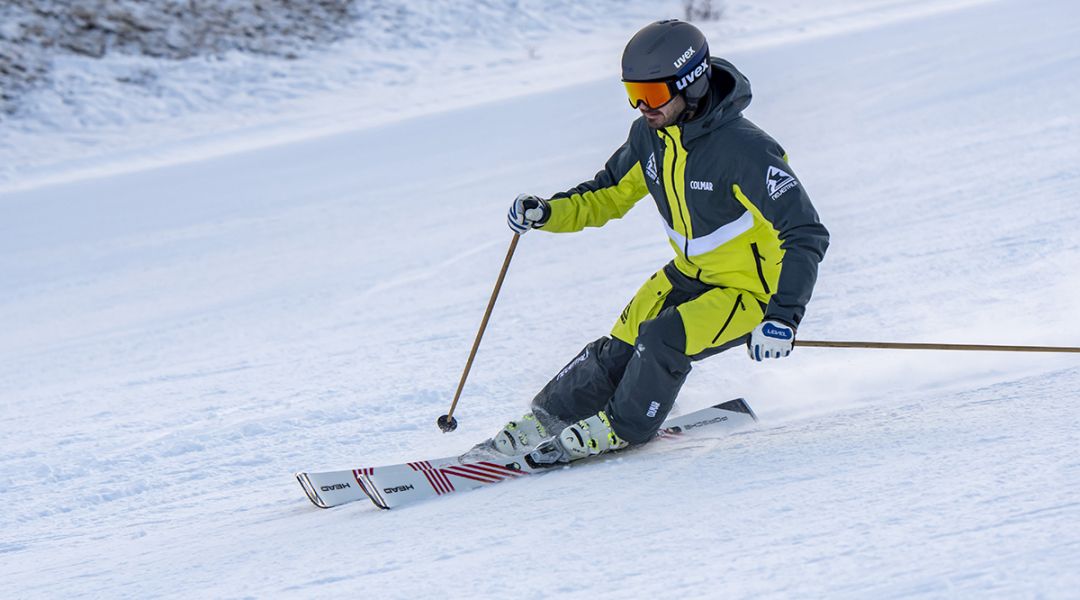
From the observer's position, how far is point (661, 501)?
120 inches

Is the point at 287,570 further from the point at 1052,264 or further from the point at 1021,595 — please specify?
the point at 1052,264

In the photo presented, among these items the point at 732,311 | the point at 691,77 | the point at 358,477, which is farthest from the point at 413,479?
the point at 691,77

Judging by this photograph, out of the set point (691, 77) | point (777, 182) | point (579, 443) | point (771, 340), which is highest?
point (691, 77)

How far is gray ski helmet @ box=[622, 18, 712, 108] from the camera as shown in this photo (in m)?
3.43

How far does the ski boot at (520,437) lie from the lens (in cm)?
382

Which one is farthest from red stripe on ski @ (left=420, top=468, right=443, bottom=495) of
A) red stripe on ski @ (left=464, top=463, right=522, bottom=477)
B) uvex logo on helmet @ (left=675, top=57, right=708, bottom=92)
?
uvex logo on helmet @ (left=675, top=57, right=708, bottom=92)

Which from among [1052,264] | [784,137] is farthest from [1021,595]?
[784,137]

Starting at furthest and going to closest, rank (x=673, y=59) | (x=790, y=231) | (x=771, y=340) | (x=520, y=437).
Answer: (x=520, y=437) < (x=673, y=59) < (x=790, y=231) < (x=771, y=340)

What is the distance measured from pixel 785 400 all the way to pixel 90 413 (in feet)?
10.6

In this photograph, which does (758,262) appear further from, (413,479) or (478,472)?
(413,479)

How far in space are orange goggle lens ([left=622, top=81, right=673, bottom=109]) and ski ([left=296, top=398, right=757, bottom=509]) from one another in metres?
1.18

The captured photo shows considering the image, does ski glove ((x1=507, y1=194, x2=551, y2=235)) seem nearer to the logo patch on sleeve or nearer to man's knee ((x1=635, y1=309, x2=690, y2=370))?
man's knee ((x1=635, y1=309, x2=690, y2=370))

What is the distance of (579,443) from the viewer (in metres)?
3.62

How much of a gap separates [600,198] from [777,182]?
2.99 ft
